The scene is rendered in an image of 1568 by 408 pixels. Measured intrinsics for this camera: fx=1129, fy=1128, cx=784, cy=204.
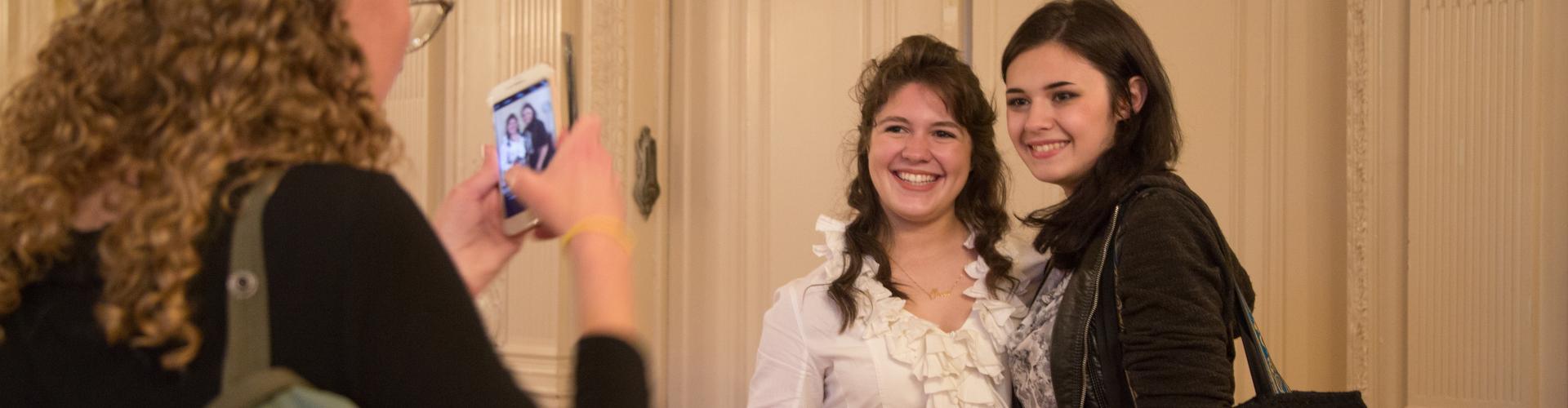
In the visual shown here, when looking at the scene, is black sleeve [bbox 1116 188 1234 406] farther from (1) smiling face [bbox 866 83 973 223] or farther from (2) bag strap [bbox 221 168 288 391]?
(2) bag strap [bbox 221 168 288 391]

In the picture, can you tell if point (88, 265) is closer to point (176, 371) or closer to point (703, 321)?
point (176, 371)

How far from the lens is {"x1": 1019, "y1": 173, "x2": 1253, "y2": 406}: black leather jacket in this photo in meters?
1.50

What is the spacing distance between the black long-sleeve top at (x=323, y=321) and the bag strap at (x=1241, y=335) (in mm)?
1087

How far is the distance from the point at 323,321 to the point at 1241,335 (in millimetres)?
1313

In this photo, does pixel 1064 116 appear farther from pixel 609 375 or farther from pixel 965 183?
pixel 609 375

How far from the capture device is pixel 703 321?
4.07 meters

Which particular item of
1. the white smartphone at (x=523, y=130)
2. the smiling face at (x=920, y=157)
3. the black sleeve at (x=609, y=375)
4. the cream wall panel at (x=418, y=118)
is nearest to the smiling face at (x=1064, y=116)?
the smiling face at (x=920, y=157)

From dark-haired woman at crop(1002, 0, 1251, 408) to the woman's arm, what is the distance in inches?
15.6

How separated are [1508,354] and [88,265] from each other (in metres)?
2.95

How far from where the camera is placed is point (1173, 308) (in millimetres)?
1520

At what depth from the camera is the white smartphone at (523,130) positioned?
1138 millimetres

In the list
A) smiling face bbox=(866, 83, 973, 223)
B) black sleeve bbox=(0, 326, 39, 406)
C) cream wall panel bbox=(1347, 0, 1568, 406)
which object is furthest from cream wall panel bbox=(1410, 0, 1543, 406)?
black sleeve bbox=(0, 326, 39, 406)

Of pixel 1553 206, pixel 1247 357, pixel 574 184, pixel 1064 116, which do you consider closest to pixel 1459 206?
pixel 1553 206

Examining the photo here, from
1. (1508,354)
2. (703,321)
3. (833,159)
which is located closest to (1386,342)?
(1508,354)
